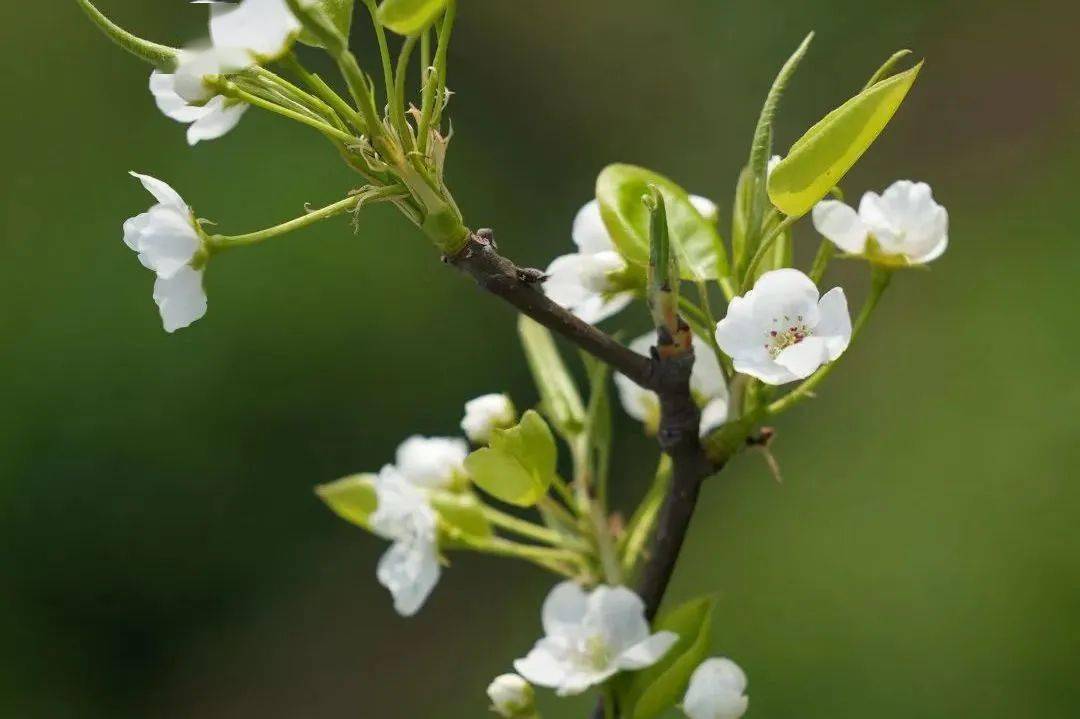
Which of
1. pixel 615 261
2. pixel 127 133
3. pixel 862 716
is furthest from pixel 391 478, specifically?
pixel 127 133

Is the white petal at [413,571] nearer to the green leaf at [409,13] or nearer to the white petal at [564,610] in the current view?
the white petal at [564,610]

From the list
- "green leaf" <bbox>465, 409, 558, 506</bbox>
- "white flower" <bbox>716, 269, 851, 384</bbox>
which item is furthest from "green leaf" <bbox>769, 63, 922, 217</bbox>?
"green leaf" <bbox>465, 409, 558, 506</bbox>

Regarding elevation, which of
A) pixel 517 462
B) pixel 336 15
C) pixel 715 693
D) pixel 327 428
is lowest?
pixel 715 693

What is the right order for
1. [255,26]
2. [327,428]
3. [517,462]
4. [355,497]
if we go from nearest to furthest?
[255,26] → [517,462] → [355,497] → [327,428]

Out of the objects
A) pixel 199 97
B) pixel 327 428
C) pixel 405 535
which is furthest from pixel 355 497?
pixel 327 428

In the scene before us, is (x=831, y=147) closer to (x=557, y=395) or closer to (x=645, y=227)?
(x=645, y=227)

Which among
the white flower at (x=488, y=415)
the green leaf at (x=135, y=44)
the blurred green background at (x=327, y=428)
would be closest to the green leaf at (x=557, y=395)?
the white flower at (x=488, y=415)

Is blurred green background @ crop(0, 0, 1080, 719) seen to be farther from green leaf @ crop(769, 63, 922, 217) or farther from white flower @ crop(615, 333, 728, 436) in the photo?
green leaf @ crop(769, 63, 922, 217)
